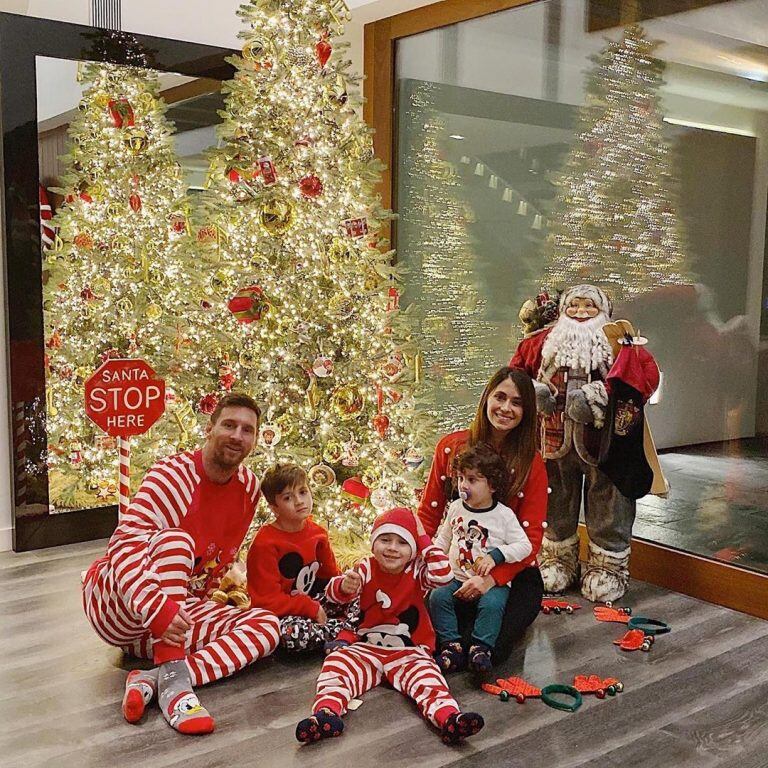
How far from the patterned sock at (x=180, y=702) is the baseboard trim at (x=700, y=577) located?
2168 millimetres

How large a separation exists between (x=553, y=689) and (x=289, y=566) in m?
0.99

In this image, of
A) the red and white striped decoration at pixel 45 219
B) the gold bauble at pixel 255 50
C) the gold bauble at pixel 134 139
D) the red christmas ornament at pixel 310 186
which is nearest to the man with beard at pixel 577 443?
the red christmas ornament at pixel 310 186

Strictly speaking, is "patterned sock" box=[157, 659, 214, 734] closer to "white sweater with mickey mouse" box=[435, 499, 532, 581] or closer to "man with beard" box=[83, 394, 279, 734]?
"man with beard" box=[83, 394, 279, 734]

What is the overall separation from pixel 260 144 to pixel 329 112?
33cm

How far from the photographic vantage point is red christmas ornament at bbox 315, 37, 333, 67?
3.88 m

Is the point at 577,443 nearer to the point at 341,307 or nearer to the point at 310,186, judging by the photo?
the point at 341,307

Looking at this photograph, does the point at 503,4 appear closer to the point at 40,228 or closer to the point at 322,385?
the point at 322,385

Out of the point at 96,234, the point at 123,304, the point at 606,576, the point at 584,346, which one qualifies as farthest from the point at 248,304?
the point at 606,576

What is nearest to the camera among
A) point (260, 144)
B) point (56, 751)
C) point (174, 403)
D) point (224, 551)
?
point (56, 751)

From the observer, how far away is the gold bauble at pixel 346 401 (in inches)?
155

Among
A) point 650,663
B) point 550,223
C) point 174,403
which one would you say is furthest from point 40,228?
point 650,663

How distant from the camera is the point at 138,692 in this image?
278 cm

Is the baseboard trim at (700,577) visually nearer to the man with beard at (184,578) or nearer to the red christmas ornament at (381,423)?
the red christmas ornament at (381,423)

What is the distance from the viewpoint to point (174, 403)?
4.25 metres
